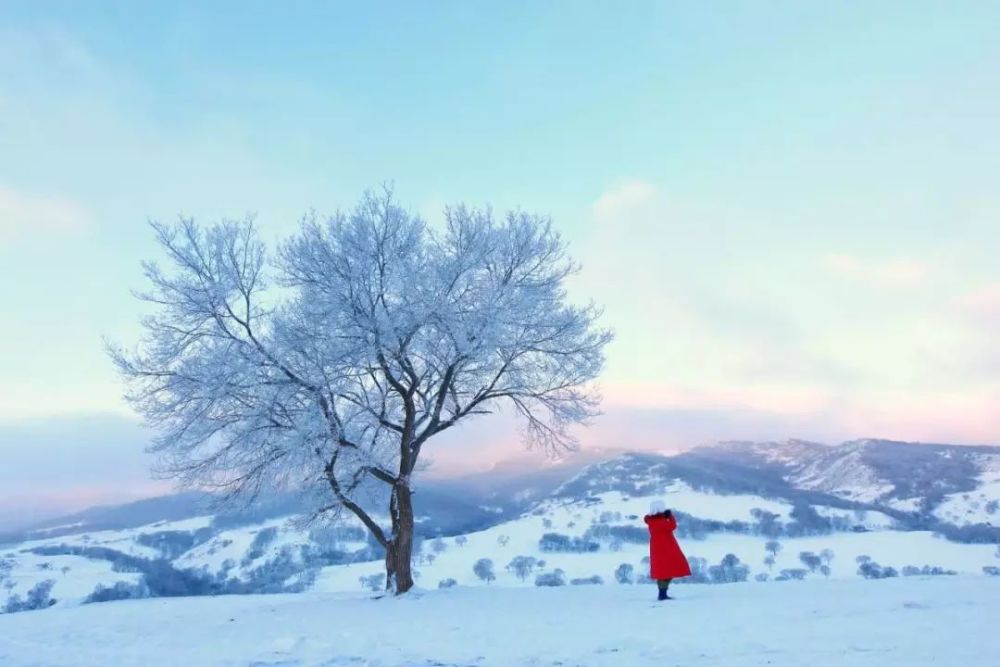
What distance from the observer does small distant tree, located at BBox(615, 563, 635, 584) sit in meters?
107

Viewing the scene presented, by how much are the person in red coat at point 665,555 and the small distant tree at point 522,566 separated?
114979 millimetres

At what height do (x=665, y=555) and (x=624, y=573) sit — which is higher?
(x=665, y=555)

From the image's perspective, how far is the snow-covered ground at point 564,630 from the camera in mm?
7914

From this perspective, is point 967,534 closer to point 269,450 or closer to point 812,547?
point 812,547

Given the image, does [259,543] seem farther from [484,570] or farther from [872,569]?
[872,569]

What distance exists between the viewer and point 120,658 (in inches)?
405

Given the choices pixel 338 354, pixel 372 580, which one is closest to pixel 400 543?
pixel 338 354

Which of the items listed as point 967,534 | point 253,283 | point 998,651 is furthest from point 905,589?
point 967,534

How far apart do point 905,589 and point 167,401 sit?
1705 centimetres

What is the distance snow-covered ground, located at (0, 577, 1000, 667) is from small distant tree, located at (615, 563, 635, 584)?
321 feet

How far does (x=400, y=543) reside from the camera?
1792 cm

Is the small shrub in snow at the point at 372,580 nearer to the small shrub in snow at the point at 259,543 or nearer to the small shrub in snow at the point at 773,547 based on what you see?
the small shrub in snow at the point at 259,543

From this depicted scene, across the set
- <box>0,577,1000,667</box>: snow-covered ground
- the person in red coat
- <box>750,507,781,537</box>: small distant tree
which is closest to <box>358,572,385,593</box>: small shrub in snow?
<box>0,577,1000,667</box>: snow-covered ground

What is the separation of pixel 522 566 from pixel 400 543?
118231 millimetres
